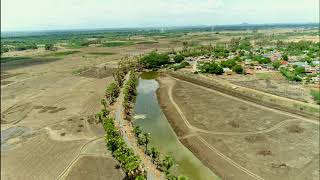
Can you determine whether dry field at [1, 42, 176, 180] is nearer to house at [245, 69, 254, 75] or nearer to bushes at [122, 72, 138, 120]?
bushes at [122, 72, 138, 120]

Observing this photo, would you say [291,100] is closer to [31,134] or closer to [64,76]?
[31,134]

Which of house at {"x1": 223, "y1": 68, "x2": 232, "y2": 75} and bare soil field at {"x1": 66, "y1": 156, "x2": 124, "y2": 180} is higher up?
house at {"x1": 223, "y1": 68, "x2": 232, "y2": 75}

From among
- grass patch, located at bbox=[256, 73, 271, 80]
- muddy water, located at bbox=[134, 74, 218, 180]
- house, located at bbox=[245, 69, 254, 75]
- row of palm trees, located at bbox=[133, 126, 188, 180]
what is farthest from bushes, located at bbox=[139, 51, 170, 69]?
row of palm trees, located at bbox=[133, 126, 188, 180]

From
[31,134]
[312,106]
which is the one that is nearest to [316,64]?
[312,106]

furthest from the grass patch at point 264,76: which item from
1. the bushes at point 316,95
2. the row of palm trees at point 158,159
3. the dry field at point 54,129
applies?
the row of palm trees at point 158,159

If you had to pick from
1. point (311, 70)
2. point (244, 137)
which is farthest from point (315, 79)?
point (244, 137)

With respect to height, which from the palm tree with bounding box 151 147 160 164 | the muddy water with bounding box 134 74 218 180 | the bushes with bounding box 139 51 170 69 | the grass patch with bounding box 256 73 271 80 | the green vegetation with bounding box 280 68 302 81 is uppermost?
the bushes with bounding box 139 51 170 69
